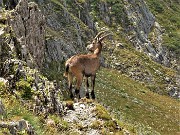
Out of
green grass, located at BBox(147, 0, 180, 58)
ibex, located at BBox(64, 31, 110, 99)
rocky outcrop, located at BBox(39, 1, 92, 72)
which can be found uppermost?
ibex, located at BBox(64, 31, 110, 99)

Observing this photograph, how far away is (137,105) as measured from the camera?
63.7m

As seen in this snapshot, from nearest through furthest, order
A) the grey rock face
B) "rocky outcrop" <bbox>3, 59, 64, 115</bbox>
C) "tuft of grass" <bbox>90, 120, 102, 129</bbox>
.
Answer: "rocky outcrop" <bbox>3, 59, 64, 115</bbox> < "tuft of grass" <bbox>90, 120, 102, 129</bbox> < the grey rock face

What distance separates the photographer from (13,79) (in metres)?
17.3

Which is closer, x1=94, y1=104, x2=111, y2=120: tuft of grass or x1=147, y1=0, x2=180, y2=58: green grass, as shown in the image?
x1=94, y1=104, x2=111, y2=120: tuft of grass

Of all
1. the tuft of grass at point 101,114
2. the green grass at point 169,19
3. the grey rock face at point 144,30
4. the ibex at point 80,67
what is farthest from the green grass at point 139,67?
the tuft of grass at point 101,114

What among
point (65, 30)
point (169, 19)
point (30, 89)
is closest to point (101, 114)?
point (30, 89)

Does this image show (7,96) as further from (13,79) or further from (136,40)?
(136,40)

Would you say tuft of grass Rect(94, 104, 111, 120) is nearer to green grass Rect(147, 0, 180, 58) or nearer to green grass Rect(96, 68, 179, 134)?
green grass Rect(96, 68, 179, 134)

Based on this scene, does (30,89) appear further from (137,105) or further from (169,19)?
(169,19)

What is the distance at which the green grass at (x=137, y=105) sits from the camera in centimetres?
5584

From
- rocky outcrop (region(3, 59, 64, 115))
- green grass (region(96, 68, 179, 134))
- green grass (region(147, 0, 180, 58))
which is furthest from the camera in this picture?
green grass (region(147, 0, 180, 58))

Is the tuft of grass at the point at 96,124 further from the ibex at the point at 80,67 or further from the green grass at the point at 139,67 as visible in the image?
the green grass at the point at 139,67

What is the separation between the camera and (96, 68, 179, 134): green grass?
2199 inches

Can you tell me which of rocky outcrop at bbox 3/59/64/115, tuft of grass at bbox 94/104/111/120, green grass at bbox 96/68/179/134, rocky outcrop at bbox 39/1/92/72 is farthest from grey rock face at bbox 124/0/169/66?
rocky outcrop at bbox 3/59/64/115
